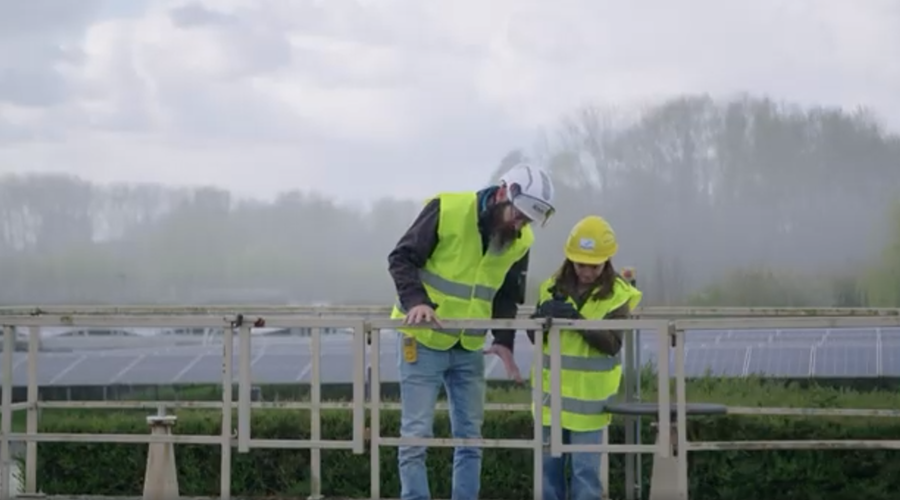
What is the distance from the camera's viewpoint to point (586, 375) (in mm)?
7105

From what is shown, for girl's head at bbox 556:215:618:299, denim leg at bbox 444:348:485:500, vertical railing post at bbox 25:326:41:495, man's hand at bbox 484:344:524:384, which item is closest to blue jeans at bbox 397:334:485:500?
denim leg at bbox 444:348:485:500

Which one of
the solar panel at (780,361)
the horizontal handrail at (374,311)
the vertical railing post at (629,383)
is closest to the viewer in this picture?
the vertical railing post at (629,383)

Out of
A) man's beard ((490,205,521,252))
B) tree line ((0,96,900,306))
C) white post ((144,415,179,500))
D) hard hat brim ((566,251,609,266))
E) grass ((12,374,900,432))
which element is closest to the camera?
man's beard ((490,205,521,252))

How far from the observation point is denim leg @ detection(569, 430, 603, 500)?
707 cm

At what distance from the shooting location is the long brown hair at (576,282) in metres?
7.11

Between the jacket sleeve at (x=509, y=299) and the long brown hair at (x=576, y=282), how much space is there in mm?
171

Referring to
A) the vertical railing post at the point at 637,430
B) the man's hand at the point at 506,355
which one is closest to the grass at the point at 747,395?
the vertical railing post at the point at 637,430

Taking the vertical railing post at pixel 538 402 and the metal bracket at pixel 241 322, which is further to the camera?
the metal bracket at pixel 241 322

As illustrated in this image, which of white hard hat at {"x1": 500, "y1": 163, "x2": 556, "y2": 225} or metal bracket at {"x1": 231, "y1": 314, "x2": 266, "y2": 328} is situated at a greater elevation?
white hard hat at {"x1": 500, "y1": 163, "x2": 556, "y2": 225}

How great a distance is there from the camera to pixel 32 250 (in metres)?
13.3

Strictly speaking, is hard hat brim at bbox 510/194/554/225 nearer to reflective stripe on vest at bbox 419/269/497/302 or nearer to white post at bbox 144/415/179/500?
reflective stripe on vest at bbox 419/269/497/302

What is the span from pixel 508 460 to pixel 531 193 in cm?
326

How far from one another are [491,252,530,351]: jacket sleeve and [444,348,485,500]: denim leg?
0.14 meters

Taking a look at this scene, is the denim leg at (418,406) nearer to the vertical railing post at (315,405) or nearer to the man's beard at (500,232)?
the man's beard at (500,232)
